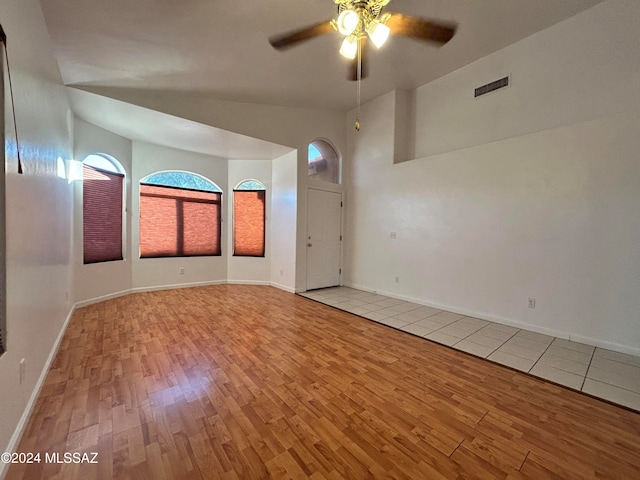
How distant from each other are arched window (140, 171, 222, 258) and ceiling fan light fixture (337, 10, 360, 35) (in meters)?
4.43

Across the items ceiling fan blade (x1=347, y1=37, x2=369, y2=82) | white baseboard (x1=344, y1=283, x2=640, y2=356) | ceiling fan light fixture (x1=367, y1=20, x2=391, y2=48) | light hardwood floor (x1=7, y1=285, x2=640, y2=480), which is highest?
ceiling fan blade (x1=347, y1=37, x2=369, y2=82)

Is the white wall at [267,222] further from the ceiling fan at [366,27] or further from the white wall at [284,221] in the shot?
the ceiling fan at [366,27]

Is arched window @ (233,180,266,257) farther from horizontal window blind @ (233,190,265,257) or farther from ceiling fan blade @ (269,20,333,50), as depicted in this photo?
ceiling fan blade @ (269,20,333,50)

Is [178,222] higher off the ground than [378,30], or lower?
lower

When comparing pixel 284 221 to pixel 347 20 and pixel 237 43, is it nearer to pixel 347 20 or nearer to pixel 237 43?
pixel 237 43

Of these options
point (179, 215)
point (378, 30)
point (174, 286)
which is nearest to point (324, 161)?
point (179, 215)

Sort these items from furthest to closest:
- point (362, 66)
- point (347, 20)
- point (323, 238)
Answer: point (323, 238) < point (362, 66) < point (347, 20)

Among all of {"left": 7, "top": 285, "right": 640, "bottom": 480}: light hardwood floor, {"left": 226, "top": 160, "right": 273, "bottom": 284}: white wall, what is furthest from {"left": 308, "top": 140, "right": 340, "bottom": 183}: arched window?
{"left": 7, "top": 285, "right": 640, "bottom": 480}: light hardwood floor

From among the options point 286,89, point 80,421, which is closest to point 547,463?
point 80,421

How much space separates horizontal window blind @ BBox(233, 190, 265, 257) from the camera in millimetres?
5867

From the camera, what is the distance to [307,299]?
15.4 feet

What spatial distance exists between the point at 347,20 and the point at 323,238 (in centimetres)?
387

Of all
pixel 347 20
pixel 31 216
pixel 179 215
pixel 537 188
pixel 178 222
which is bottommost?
pixel 31 216

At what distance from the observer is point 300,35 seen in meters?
2.43
